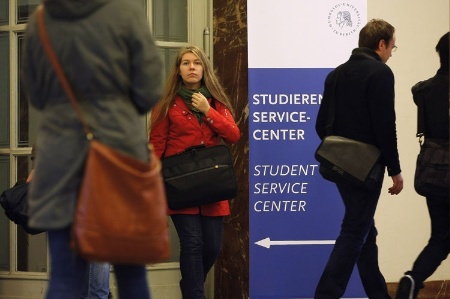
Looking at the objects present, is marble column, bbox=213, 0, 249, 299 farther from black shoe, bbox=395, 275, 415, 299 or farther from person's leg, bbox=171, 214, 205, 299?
black shoe, bbox=395, 275, 415, 299

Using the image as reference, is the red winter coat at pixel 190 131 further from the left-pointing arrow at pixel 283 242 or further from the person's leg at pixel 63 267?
the person's leg at pixel 63 267

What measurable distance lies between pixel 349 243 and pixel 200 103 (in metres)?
1.13

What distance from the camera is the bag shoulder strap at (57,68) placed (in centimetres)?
332

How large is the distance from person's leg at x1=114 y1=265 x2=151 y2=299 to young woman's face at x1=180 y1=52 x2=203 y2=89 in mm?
2193

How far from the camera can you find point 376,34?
17.9 feet

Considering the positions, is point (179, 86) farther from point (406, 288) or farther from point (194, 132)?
point (406, 288)

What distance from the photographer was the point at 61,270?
3.38m

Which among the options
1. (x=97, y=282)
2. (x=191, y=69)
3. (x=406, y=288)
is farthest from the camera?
(x=191, y=69)

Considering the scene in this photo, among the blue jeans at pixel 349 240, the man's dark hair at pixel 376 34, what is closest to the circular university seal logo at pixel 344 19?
the man's dark hair at pixel 376 34

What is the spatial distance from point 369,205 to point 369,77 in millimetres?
703

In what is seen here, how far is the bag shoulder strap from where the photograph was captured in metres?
3.32

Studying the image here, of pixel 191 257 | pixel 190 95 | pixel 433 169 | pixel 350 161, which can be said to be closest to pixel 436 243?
pixel 433 169

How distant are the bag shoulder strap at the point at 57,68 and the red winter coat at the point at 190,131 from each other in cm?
201

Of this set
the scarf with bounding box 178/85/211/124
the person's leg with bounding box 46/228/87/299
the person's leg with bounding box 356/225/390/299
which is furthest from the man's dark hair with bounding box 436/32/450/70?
the person's leg with bounding box 46/228/87/299
